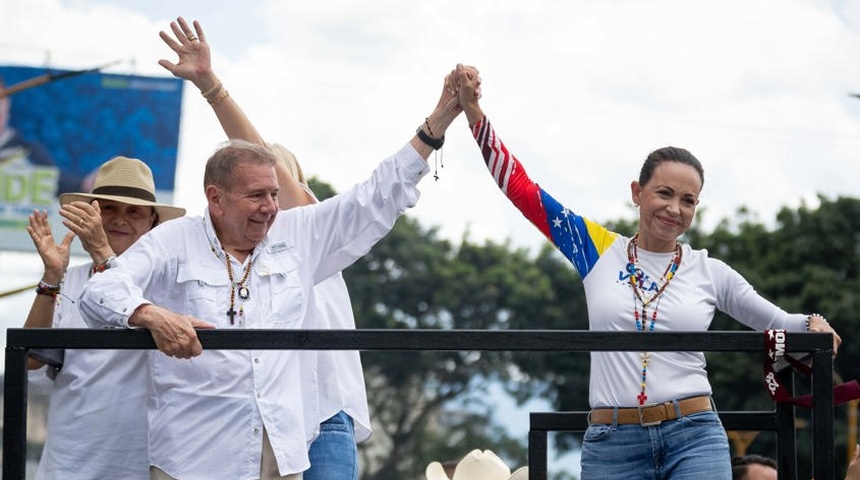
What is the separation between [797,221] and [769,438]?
7510mm

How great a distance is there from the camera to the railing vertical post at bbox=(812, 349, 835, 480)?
3.79m

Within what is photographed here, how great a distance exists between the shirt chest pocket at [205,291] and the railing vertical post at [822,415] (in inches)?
63.0

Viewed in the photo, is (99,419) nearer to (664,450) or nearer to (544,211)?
(544,211)

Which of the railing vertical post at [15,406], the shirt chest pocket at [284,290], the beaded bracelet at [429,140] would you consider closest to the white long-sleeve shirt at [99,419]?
the shirt chest pocket at [284,290]

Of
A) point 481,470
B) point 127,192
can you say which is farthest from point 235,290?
point 481,470

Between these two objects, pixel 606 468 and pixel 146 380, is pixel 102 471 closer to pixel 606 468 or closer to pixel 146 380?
pixel 146 380

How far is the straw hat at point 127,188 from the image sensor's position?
17.2 ft

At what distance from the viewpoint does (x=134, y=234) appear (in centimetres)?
526

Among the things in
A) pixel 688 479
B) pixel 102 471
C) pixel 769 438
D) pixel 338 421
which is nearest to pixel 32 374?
pixel 102 471

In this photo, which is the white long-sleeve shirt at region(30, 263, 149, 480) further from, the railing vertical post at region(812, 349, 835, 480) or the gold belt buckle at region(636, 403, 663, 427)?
the railing vertical post at region(812, 349, 835, 480)

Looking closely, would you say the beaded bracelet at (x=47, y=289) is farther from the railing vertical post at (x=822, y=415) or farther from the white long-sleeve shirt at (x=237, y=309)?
the railing vertical post at (x=822, y=415)

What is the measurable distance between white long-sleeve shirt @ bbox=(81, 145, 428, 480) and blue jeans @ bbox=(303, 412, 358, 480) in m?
0.19

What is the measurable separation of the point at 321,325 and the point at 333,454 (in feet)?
1.33

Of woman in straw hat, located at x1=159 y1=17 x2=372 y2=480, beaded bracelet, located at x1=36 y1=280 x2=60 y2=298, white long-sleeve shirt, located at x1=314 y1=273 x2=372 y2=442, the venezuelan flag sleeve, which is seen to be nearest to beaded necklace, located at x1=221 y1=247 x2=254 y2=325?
woman in straw hat, located at x1=159 y1=17 x2=372 y2=480
